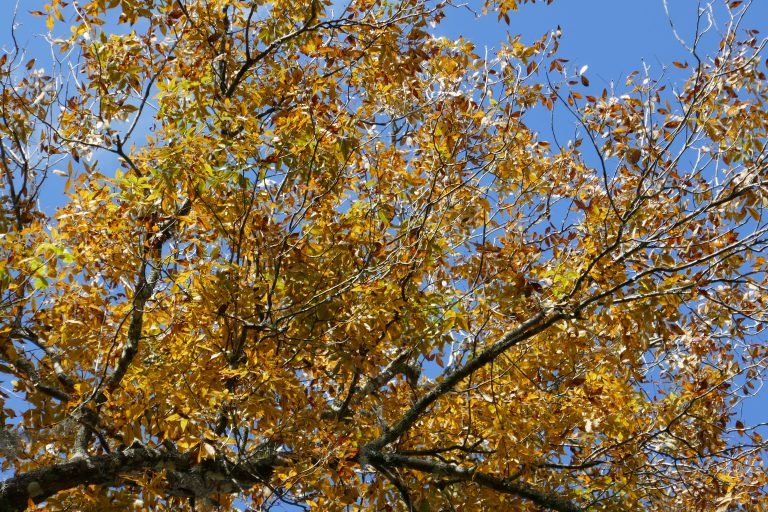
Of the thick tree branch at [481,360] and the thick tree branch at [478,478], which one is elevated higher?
the thick tree branch at [481,360]

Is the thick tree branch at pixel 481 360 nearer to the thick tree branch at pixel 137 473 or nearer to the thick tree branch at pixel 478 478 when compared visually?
the thick tree branch at pixel 478 478

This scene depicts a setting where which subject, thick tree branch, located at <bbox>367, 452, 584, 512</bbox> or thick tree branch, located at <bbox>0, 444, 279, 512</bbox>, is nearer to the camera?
thick tree branch, located at <bbox>0, 444, 279, 512</bbox>

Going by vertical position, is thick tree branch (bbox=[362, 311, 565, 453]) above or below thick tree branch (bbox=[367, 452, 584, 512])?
above

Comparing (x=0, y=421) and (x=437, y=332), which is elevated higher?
(x=437, y=332)

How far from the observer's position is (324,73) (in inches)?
280

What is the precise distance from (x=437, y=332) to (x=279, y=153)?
1.78 m

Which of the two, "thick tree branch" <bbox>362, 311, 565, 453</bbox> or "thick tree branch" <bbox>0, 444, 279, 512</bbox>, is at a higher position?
"thick tree branch" <bbox>362, 311, 565, 453</bbox>

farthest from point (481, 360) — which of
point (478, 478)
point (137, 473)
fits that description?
point (137, 473)

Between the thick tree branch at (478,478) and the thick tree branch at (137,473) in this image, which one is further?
the thick tree branch at (478,478)

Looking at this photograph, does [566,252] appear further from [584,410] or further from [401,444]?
[401,444]

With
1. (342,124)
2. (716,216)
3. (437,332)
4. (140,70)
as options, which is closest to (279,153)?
(342,124)

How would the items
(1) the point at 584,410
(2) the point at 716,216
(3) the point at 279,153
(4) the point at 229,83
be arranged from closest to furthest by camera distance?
(3) the point at 279,153 → (1) the point at 584,410 → (2) the point at 716,216 → (4) the point at 229,83

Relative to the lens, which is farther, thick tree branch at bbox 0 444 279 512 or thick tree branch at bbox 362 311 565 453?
thick tree branch at bbox 362 311 565 453

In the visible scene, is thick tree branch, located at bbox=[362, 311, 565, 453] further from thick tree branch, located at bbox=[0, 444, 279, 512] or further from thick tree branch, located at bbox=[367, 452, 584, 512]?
thick tree branch, located at bbox=[0, 444, 279, 512]
